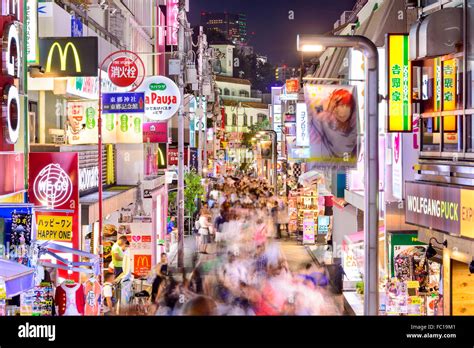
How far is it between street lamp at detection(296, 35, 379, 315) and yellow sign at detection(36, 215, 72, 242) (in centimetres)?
685

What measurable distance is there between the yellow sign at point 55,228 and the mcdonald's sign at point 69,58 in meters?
2.68

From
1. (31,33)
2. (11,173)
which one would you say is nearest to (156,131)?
(31,33)

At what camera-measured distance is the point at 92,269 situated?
14164 mm

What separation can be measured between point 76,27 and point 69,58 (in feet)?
15.6

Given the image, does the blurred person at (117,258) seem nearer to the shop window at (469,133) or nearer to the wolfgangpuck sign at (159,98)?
the wolfgangpuck sign at (159,98)

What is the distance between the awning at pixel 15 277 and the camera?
29.1ft

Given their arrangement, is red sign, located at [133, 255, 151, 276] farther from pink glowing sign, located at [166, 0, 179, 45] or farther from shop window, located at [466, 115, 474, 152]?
pink glowing sign, located at [166, 0, 179, 45]

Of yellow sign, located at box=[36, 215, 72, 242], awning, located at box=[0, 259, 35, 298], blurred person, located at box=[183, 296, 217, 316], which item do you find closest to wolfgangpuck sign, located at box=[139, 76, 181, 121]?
yellow sign, located at box=[36, 215, 72, 242]

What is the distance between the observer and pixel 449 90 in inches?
503

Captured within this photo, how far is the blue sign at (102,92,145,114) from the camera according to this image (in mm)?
18812

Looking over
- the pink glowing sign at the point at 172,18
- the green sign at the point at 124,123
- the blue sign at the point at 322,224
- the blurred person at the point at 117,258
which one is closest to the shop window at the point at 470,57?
the blurred person at the point at 117,258
